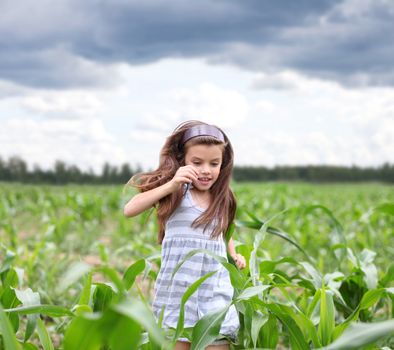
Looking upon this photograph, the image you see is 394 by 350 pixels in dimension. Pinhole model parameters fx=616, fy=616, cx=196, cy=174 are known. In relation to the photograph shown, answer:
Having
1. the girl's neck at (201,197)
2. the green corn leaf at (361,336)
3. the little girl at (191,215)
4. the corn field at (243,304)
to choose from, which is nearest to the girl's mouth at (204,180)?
the little girl at (191,215)

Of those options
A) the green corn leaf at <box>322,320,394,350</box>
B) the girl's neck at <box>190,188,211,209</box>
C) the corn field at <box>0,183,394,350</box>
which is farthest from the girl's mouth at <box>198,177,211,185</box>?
the green corn leaf at <box>322,320,394,350</box>

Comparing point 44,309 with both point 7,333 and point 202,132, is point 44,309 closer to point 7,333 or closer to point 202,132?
point 7,333

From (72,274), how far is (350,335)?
1319 millimetres

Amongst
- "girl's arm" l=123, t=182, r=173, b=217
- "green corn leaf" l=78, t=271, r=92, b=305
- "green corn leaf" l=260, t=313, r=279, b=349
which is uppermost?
"girl's arm" l=123, t=182, r=173, b=217

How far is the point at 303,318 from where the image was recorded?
7.59 feet

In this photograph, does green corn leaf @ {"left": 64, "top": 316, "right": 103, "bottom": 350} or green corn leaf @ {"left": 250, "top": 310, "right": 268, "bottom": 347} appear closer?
green corn leaf @ {"left": 64, "top": 316, "right": 103, "bottom": 350}

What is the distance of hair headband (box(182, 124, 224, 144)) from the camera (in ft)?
8.66

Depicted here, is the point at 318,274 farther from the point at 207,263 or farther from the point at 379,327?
the point at 379,327

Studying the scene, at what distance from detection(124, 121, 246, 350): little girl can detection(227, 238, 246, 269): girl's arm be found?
5.9 inches

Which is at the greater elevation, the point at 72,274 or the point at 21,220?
the point at 72,274

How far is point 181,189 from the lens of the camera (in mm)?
2656

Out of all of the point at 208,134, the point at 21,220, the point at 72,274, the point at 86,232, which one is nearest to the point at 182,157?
the point at 208,134

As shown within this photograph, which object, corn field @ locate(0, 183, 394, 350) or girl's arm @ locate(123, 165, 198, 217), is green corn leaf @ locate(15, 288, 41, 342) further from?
girl's arm @ locate(123, 165, 198, 217)

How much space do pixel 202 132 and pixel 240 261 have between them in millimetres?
702
